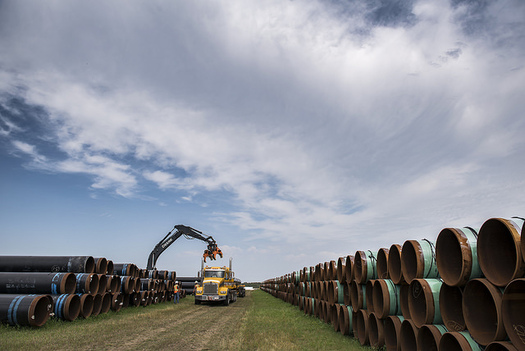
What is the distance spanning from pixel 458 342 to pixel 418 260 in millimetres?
2149

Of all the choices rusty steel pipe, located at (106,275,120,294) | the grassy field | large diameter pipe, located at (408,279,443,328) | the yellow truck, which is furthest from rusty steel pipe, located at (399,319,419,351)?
the yellow truck

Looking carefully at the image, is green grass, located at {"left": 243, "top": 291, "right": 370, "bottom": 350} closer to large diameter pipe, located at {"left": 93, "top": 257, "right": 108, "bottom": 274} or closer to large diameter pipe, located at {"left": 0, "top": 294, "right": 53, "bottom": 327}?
large diameter pipe, located at {"left": 0, "top": 294, "right": 53, "bottom": 327}

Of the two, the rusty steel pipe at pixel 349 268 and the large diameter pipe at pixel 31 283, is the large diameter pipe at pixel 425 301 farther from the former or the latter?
the large diameter pipe at pixel 31 283

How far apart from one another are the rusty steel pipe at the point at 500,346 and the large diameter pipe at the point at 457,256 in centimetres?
105

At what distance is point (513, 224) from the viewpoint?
15.9 ft

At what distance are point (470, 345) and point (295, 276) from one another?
2076 cm

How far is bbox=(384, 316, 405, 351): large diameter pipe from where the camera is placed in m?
7.92

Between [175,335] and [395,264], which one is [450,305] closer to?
[395,264]

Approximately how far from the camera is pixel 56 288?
1417 centimetres

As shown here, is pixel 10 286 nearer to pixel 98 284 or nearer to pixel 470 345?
pixel 98 284

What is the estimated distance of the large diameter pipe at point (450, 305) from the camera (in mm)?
6090

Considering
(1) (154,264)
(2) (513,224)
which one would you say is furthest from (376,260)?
(1) (154,264)

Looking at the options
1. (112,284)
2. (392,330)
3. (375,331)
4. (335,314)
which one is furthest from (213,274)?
(392,330)

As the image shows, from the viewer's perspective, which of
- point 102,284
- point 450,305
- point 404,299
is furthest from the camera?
point 102,284
